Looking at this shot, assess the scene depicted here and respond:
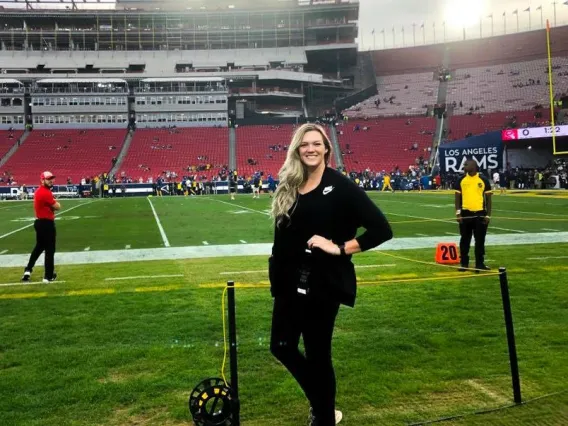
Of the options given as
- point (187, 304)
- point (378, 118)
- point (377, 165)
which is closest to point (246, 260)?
point (187, 304)

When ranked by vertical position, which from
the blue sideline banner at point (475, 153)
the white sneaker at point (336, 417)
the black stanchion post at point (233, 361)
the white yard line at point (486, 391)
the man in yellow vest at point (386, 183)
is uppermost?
the blue sideline banner at point (475, 153)

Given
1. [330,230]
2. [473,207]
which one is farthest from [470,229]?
[330,230]

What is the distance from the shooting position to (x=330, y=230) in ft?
10.9

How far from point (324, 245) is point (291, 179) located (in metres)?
0.46

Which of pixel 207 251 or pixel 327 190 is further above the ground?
pixel 327 190

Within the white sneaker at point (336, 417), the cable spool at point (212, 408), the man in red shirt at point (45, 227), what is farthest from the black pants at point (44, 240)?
the white sneaker at point (336, 417)

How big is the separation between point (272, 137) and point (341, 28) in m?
23.9

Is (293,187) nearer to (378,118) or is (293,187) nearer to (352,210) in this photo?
(352,210)

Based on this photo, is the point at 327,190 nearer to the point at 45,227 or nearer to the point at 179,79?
the point at 45,227

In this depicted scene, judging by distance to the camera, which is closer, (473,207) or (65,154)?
(473,207)

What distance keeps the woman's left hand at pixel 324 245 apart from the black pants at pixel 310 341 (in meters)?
0.31

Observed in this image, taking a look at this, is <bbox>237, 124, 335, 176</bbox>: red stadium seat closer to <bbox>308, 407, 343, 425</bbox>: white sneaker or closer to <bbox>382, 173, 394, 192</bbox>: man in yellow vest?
<bbox>382, 173, 394, 192</bbox>: man in yellow vest

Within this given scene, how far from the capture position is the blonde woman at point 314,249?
329cm

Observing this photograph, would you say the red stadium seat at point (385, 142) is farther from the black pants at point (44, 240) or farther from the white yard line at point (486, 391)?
the white yard line at point (486, 391)
